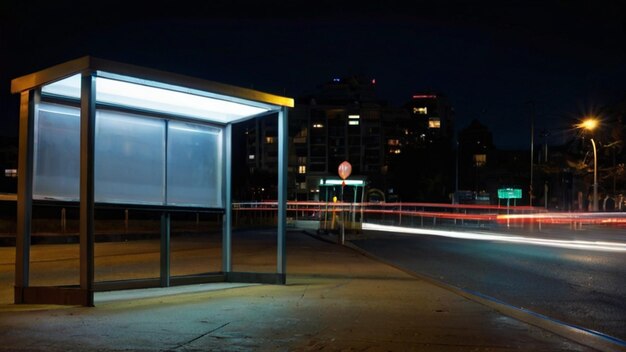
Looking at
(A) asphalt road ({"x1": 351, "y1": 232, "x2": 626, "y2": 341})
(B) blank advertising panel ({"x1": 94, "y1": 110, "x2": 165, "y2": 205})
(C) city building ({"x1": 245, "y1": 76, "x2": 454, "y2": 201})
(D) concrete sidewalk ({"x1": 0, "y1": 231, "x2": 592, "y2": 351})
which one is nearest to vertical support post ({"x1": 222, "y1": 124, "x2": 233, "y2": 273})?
(D) concrete sidewalk ({"x1": 0, "y1": 231, "x2": 592, "y2": 351})

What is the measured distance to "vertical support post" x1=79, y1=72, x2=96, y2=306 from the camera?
823 cm

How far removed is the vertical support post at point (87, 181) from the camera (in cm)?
823

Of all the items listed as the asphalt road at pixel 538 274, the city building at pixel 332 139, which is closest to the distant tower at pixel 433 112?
the city building at pixel 332 139

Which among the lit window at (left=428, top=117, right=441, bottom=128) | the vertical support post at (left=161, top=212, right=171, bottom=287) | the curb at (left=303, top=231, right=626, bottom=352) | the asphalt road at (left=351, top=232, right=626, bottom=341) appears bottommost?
the asphalt road at (left=351, top=232, right=626, bottom=341)

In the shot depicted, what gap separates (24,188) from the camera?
8750 mm

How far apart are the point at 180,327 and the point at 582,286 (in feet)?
29.2

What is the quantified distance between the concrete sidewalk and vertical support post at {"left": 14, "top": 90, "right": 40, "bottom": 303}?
591 millimetres

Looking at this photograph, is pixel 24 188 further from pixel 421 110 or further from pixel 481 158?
pixel 421 110

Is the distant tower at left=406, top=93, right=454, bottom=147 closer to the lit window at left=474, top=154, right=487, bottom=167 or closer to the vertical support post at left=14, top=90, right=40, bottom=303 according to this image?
the lit window at left=474, top=154, right=487, bottom=167

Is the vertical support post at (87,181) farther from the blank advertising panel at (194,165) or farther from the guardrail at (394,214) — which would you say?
the guardrail at (394,214)

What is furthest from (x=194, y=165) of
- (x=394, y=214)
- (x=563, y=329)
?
(x=394, y=214)

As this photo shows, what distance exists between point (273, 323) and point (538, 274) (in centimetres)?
908

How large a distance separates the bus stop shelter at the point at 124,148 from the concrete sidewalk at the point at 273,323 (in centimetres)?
63

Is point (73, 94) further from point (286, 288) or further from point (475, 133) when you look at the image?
point (475, 133)
